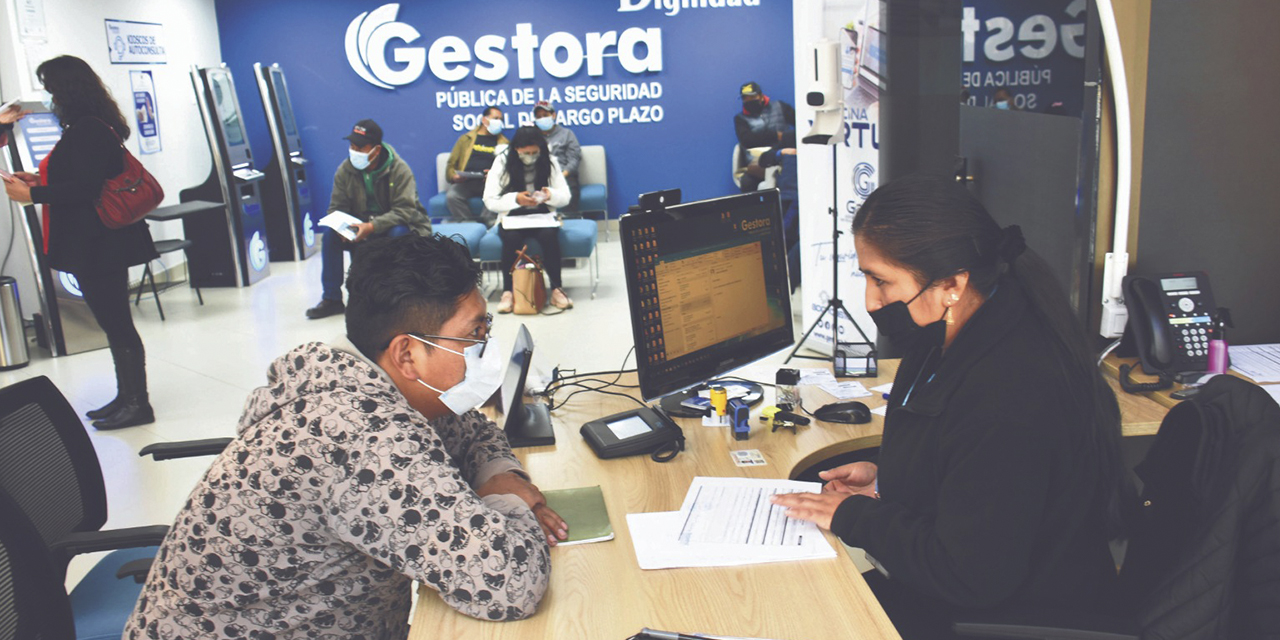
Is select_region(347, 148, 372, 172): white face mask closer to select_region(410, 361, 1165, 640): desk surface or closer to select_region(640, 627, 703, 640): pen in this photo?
select_region(410, 361, 1165, 640): desk surface

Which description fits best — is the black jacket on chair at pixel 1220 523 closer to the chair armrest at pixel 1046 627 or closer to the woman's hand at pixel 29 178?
the chair armrest at pixel 1046 627

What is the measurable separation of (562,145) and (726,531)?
818 centimetres

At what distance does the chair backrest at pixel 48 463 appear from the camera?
2109 millimetres

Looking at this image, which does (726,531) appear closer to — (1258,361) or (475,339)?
(475,339)

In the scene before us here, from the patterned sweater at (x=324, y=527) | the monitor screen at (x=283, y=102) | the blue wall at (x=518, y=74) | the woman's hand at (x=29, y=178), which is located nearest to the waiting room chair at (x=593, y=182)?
the blue wall at (x=518, y=74)

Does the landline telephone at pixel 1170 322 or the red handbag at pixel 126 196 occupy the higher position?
the red handbag at pixel 126 196

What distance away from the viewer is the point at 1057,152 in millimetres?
3916

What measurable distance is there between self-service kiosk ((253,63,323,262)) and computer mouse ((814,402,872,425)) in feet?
27.2

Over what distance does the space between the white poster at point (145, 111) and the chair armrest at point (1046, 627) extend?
28.0 feet

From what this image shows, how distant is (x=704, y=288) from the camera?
2484mm

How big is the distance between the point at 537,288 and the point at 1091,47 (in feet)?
16.4

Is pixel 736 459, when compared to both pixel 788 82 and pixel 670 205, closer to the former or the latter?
pixel 670 205

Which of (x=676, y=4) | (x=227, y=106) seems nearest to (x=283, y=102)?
(x=227, y=106)

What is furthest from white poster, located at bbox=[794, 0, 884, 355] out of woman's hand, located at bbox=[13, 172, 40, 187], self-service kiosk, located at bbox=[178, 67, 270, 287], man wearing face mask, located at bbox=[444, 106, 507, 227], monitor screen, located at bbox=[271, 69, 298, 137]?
monitor screen, located at bbox=[271, 69, 298, 137]
